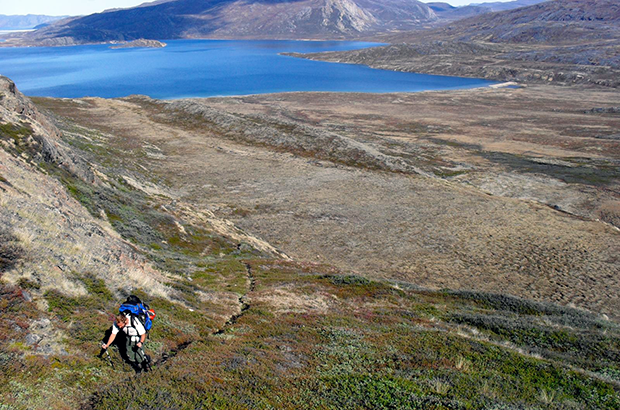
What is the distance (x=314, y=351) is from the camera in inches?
410

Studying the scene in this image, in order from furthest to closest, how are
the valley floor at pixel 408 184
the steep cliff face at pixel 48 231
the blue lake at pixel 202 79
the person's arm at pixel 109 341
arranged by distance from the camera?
the blue lake at pixel 202 79, the valley floor at pixel 408 184, the steep cliff face at pixel 48 231, the person's arm at pixel 109 341

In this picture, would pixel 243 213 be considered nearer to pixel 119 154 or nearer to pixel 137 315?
pixel 119 154

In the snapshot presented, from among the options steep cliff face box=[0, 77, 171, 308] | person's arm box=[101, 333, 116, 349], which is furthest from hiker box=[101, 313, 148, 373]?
steep cliff face box=[0, 77, 171, 308]

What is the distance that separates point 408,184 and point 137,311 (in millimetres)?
36822

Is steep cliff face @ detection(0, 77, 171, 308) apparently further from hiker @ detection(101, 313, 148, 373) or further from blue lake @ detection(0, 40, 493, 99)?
blue lake @ detection(0, 40, 493, 99)

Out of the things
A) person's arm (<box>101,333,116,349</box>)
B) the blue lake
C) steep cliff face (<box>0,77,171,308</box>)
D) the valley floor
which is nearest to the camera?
person's arm (<box>101,333,116,349</box>)

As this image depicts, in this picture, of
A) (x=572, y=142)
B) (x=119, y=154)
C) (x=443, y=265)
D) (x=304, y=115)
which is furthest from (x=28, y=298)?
(x=304, y=115)

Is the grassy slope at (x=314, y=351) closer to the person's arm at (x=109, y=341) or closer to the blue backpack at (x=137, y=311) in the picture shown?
the person's arm at (x=109, y=341)

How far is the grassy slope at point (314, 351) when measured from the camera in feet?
24.6

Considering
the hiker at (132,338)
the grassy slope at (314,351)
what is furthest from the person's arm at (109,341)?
the grassy slope at (314,351)

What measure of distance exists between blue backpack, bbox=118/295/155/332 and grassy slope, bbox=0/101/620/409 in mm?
945

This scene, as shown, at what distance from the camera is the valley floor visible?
25.5m

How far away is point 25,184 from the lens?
16875mm

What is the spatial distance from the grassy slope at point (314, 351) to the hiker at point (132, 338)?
28cm
